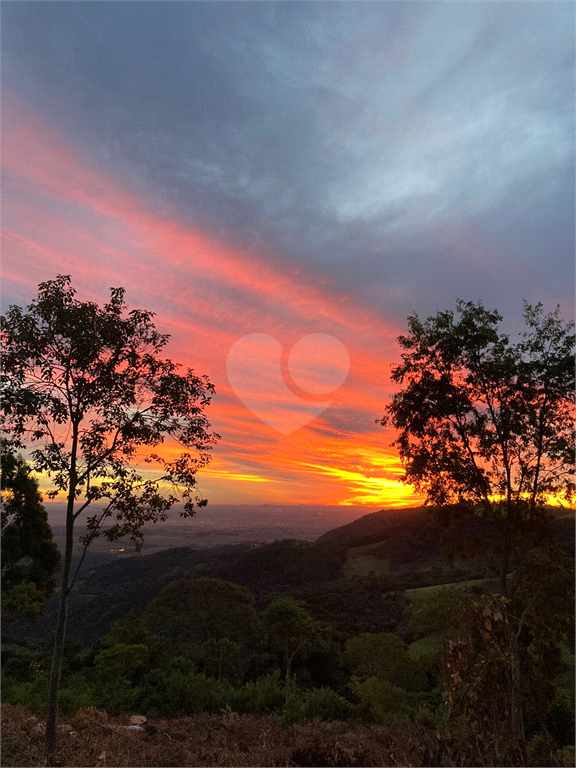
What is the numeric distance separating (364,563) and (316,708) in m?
112

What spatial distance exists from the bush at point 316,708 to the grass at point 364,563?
3736 inches

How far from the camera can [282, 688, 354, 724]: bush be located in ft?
50.4

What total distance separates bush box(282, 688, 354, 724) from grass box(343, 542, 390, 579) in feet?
311

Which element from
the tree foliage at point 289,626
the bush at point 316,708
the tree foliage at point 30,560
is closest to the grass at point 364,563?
the tree foliage at point 289,626

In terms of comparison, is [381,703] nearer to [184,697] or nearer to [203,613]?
[184,697]

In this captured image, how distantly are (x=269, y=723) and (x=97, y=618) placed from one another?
84.2 metres

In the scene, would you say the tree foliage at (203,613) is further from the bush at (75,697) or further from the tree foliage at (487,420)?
the tree foliage at (487,420)

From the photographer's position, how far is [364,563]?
4781 inches

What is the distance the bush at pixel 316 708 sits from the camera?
1538cm

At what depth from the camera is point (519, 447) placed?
15.1 meters

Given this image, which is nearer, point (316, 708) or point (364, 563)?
point (316, 708)

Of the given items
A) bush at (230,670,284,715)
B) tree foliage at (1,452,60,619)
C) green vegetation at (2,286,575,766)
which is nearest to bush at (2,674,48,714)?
green vegetation at (2,286,575,766)

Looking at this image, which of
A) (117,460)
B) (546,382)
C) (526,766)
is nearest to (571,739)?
(526,766)

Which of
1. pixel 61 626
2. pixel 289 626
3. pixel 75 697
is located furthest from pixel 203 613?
pixel 61 626
